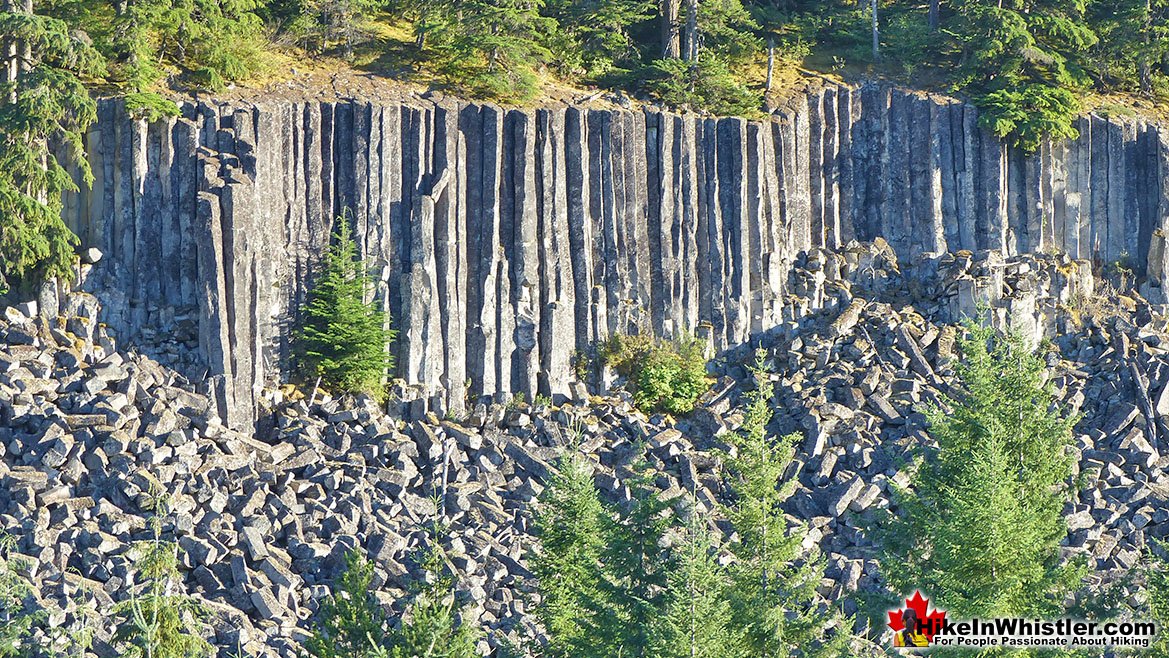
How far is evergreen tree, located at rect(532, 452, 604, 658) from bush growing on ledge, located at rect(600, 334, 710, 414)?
9.01 meters

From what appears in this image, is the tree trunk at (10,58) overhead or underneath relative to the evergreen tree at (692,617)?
overhead

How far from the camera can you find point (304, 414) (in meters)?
33.4

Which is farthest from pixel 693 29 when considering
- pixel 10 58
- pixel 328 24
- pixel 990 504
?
pixel 990 504

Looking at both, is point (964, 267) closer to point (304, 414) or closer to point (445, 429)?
point (445, 429)

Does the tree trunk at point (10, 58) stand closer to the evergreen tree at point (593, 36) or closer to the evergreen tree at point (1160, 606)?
the evergreen tree at point (593, 36)

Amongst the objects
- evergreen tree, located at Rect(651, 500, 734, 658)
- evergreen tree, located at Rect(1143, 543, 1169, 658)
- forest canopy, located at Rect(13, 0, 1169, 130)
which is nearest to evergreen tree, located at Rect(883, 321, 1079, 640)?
evergreen tree, located at Rect(1143, 543, 1169, 658)

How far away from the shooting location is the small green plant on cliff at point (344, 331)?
3403cm

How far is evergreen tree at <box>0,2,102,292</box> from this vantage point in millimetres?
32875

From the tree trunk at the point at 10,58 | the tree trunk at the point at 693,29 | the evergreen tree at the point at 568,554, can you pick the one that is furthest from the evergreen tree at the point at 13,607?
the tree trunk at the point at 693,29

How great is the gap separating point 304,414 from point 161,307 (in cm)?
351

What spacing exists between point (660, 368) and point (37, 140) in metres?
13.2

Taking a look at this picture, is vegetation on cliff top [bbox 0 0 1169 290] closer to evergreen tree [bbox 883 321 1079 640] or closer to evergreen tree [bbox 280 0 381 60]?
evergreen tree [bbox 280 0 381 60]

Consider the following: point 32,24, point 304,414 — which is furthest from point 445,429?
point 32,24

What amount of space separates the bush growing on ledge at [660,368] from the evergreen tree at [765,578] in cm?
1112
